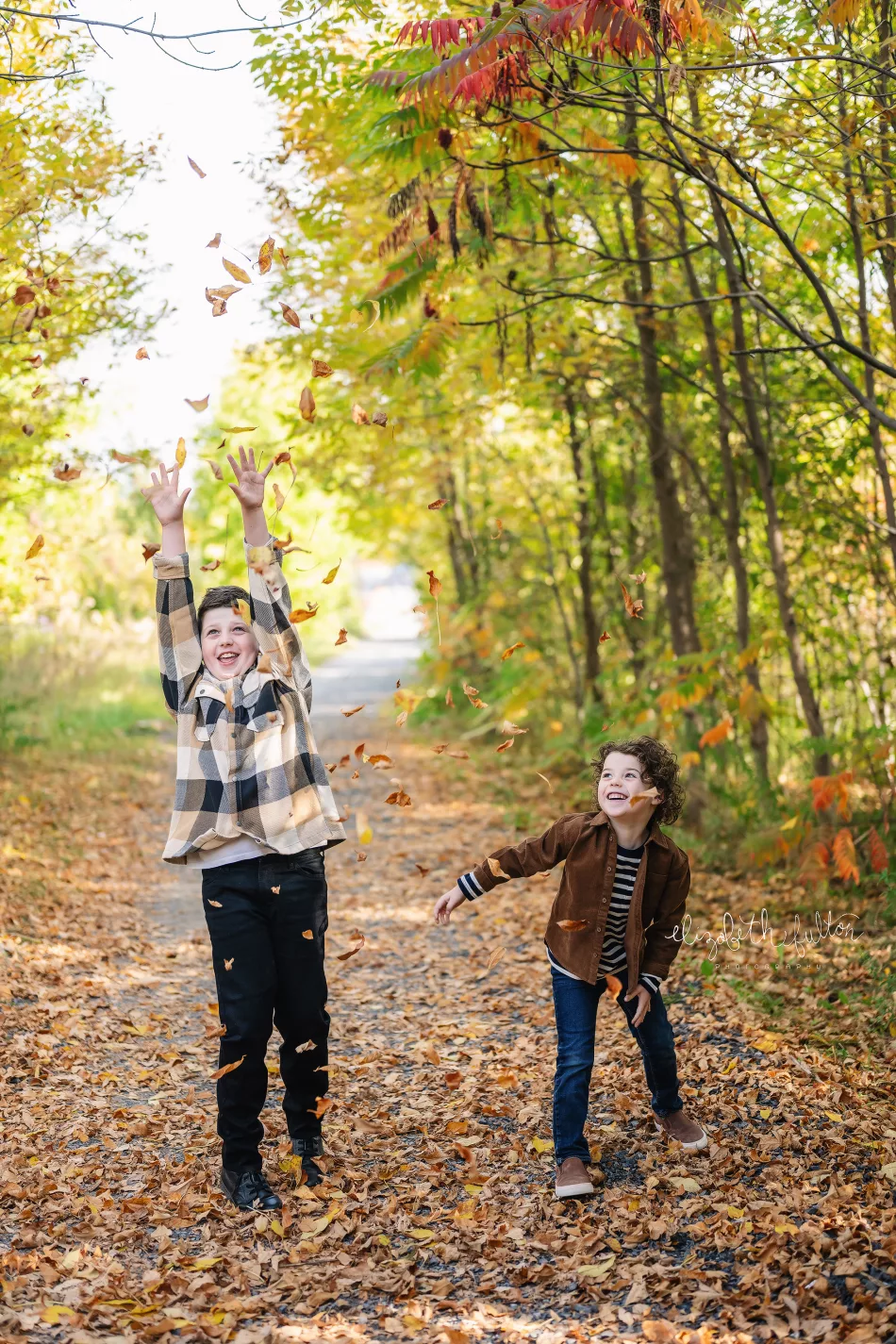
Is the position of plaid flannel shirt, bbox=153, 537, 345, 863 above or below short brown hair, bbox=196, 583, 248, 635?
→ below

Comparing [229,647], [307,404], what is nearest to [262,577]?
[229,647]

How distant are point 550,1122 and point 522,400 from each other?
7.51m

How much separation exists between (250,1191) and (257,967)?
2.53 ft

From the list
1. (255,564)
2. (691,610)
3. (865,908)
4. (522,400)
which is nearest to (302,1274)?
(255,564)

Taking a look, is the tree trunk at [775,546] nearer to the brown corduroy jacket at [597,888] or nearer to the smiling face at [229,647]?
the brown corduroy jacket at [597,888]

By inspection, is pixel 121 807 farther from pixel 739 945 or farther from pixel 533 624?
pixel 739 945

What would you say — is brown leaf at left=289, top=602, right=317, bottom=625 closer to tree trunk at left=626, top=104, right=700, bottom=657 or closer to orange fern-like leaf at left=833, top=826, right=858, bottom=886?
orange fern-like leaf at left=833, top=826, right=858, bottom=886

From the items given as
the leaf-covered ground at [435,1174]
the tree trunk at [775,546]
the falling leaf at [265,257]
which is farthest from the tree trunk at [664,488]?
the falling leaf at [265,257]

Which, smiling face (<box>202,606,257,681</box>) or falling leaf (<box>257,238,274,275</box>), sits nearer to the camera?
smiling face (<box>202,606,257,681</box>)

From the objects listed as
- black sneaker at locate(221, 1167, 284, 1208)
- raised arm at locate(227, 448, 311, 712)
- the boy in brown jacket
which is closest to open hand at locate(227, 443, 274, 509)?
raised arm at locate(227, 448, 311, 712)

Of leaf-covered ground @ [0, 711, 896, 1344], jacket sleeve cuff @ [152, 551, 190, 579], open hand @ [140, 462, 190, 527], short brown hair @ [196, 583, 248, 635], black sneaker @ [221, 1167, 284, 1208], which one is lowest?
leaf-covered ground @ [0, 711, 896, 1344]

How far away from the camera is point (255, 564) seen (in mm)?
4074

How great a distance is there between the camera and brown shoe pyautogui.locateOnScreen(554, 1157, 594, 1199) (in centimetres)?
400

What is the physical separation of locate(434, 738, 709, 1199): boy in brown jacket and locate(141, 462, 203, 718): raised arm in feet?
4.01
